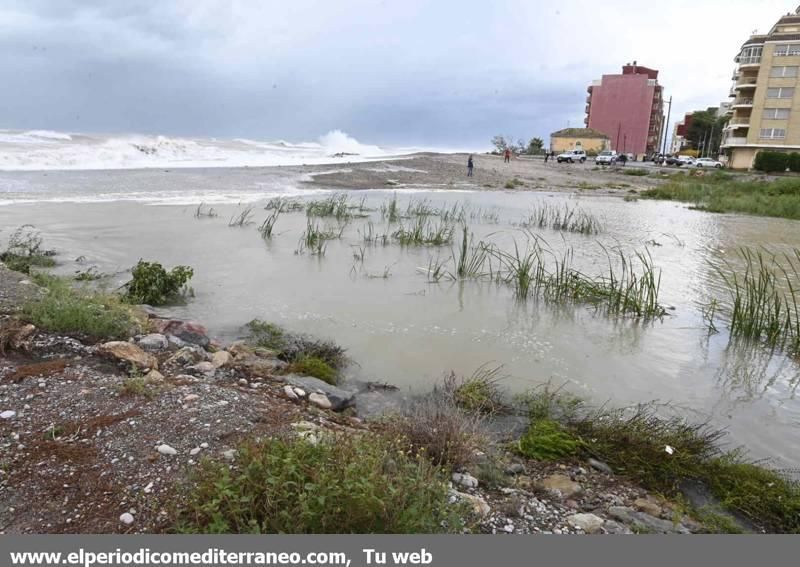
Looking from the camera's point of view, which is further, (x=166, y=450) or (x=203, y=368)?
(x=203, y=368)

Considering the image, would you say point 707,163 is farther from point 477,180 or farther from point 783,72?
point 477,180

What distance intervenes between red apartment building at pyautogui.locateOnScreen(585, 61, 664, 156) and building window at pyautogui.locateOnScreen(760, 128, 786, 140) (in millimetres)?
40152

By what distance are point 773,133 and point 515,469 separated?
70476 mm

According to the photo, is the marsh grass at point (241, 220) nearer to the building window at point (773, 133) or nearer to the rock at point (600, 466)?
the rock at point (600, 466)

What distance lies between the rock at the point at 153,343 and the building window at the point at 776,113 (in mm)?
71607

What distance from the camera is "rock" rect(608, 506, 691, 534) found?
3.36m

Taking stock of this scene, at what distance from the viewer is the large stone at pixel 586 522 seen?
3.25m

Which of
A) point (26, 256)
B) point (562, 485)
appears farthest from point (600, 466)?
point (26, 256)

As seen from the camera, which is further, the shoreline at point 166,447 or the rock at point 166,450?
the rock at point 166,450

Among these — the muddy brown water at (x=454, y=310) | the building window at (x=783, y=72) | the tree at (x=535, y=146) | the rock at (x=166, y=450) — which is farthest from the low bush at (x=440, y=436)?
the tree at (x=535, y=146)

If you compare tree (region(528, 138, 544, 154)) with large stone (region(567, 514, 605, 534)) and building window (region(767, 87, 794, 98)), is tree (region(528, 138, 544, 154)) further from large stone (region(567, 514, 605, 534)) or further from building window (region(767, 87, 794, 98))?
large stone (region(567, 514, 605, 534))

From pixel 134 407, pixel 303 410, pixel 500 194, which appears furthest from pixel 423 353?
pixel 500 194

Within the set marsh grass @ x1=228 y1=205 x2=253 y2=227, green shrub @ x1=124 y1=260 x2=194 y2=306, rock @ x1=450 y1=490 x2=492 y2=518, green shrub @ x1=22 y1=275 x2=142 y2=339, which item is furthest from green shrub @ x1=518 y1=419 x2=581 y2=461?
marsh grass @ x1=228 y1=205 x2=253 y2=227

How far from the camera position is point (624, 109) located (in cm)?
10206
